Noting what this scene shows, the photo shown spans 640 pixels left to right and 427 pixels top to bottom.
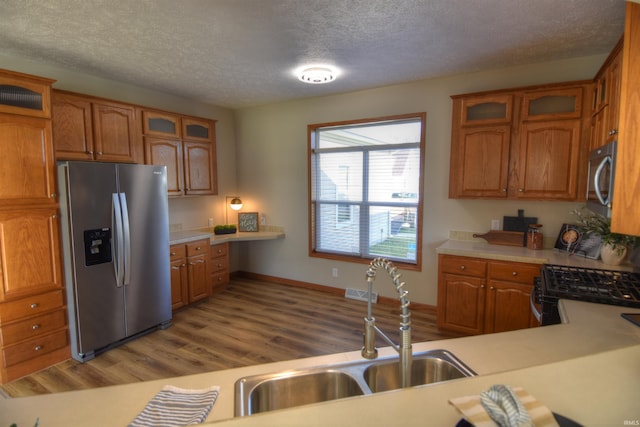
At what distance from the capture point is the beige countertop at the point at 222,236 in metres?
3.85

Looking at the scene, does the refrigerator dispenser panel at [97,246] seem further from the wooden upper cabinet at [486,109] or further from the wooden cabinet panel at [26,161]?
the wooden upper cabinet at [486,109]

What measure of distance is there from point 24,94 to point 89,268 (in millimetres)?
1473

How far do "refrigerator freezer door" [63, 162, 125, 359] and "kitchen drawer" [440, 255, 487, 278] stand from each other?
3.14 meters

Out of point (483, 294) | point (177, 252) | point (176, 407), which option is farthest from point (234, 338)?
point (483, 294)

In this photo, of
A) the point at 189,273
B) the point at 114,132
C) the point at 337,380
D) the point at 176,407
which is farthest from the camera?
the point at 189,273

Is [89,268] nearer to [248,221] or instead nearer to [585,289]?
[248,221]

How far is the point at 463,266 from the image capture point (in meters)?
3.04

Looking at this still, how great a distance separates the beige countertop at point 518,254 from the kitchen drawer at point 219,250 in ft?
9.61

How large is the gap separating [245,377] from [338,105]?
3.73 m

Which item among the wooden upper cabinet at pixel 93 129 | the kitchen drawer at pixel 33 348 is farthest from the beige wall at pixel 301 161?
the kitchen drawer at pixel 33 348

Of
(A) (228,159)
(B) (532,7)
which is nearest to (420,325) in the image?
(B) (532,7)

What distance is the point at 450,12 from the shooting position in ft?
6.98

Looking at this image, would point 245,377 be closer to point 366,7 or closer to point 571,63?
point 366,7

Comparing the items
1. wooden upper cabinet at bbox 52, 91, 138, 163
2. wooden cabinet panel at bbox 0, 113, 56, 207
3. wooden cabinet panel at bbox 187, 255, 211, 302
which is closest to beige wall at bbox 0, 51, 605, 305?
wooden upper cabinet at bbox 52, 91, 138, 163
